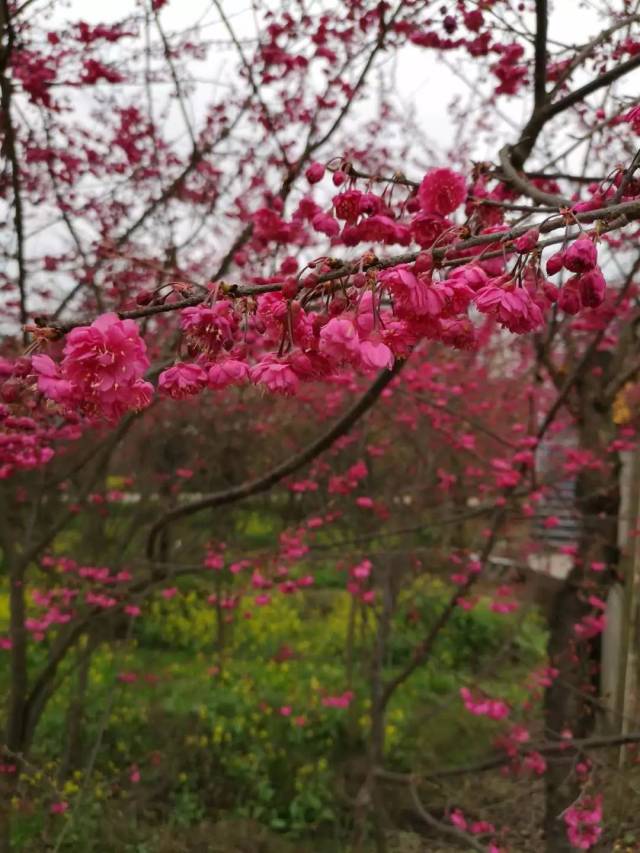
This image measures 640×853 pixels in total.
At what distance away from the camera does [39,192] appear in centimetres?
507

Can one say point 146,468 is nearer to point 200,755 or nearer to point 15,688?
point 200,755

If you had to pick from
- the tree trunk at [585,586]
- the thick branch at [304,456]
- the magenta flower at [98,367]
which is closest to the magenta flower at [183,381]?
the magenta flower at [98,367]

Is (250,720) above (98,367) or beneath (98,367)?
beneath

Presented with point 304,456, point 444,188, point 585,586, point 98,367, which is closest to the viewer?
point 98,367

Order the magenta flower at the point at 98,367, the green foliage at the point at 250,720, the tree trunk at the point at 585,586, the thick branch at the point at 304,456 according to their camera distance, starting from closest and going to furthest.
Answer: the magenta flower at the point at 98,367 < the thick branch at the point at 304,456 < the tree trunk at the point at 585,586 < the green foliage at the point at 250,720

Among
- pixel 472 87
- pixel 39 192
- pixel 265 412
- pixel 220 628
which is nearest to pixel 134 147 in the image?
pixel 39 192

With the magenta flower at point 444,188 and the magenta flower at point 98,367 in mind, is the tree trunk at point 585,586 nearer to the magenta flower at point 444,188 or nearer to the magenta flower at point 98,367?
the magenta flower at point 444,188

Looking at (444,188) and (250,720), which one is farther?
(250,720)

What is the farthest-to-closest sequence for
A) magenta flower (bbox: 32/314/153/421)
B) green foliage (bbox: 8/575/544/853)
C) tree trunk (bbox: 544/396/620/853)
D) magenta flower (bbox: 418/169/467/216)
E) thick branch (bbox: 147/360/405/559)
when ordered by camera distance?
green foliage (bbox: 8/575/544/853) < tree trunk (bbox: 544/396/620/853) < thick branch (bbox: 147/360/405/559) < magenta flower (bbox: 418/169/467/216) < magenta flower (bbox: 32/314/153/421)

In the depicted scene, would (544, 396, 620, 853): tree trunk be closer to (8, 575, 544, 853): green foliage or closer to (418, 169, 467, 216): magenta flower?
(8, 575, 544, 853): green foliage

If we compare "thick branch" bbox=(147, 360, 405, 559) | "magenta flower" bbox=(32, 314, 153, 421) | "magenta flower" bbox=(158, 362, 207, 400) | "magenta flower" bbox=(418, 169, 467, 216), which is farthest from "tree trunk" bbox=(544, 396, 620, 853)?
"magenta flower" bbox=(32, 314, 153, 421)

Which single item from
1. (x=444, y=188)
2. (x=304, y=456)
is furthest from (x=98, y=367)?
(x=304, y=456)

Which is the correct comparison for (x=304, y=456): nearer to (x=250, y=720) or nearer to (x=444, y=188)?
(x=444, y=188)

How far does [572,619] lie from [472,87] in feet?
12.0
